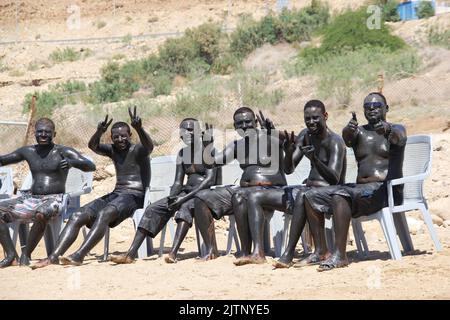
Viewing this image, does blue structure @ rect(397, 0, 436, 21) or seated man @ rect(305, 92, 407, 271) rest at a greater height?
blue structure @ rect(397, 0, 436, 21)

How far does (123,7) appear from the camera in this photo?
4450 cm

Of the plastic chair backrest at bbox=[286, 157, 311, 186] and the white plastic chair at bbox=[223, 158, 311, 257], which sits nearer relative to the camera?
the white plastic chair at bbox=[223, 158, 311, 257]

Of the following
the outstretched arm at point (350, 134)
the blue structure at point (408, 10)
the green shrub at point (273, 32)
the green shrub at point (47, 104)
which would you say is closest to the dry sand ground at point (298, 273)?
the outstretched arm at point (350, 134)

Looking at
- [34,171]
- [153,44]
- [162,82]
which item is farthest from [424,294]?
[153,44]

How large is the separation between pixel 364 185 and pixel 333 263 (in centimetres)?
81

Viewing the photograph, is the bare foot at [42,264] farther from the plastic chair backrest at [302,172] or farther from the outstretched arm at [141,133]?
the plastic chair backrest at [302,172]

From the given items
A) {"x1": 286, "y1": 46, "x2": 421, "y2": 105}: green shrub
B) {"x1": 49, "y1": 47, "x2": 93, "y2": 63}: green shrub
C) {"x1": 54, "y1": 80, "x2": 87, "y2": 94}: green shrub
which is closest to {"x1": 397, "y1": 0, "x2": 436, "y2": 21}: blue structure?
{"x1": 286, "y1": 46, "x2": 421, "y2": 105}: green shrub

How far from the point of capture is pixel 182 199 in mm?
8562

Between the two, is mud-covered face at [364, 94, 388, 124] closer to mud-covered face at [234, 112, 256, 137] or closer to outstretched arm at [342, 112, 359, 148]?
outstretched arm at [342, 112, 359, 148]

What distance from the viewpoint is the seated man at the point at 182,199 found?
841 centimetres

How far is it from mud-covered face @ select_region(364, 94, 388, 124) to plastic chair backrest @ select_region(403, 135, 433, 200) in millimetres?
445

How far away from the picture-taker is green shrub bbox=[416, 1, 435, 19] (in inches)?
1251

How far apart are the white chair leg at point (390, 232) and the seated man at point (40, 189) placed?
3.11 meters

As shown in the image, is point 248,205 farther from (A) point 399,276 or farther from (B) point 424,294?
(B) point 424,294
